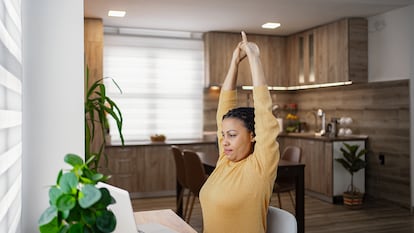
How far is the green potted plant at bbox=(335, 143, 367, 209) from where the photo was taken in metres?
5.82

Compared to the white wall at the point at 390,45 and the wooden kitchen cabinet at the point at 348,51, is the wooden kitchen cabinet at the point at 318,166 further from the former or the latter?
the white wall at the point at 390,45

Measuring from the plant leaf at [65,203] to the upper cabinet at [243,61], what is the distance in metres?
6.15

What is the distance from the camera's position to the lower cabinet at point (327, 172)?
5.99 meters

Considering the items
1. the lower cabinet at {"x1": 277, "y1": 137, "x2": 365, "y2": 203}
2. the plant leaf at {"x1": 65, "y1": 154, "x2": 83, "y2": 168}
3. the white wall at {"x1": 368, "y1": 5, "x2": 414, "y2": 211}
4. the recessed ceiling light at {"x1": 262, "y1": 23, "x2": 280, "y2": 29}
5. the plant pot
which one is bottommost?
the plant pot

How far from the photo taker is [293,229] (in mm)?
1758

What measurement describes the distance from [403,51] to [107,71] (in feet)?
13.3

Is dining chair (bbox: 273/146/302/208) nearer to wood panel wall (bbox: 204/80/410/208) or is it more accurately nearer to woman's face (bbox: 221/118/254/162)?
→ wood panel wall (bbox: 204/80/410/208)

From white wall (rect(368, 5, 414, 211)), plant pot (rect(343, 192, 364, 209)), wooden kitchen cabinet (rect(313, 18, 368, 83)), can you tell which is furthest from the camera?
wooden kitchen cabinet (rect(313, 18, 368, 83))

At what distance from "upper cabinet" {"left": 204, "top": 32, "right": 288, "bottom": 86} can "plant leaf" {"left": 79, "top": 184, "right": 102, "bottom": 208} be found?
6.14m

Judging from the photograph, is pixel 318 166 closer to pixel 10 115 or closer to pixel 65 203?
pixel 10 115

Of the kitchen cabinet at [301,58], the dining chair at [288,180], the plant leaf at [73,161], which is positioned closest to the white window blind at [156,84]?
the kitchen cabinet at [301,58]

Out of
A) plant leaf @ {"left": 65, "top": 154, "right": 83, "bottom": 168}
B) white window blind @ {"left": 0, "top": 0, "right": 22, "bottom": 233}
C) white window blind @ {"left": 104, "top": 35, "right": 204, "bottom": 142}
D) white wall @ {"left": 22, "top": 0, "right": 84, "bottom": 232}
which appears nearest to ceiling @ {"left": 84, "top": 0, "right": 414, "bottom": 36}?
white window blind @ {"left": 104, "top": 35, "right": 204, "bottom": 142}

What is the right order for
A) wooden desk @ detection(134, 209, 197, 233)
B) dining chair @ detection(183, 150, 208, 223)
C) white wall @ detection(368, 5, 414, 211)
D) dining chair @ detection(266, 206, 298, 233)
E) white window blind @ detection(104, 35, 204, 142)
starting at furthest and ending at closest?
white window blind @ detection(104, 35, 204, 142), white wall @ detection(368, 5, 414, 211), dining chair @ detection(183, 150, 208, 223), wooden desk @ detection(134, 209, 197, 233), dining chair @ detection(266, 206, 298, 233)

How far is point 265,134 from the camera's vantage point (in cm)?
166
